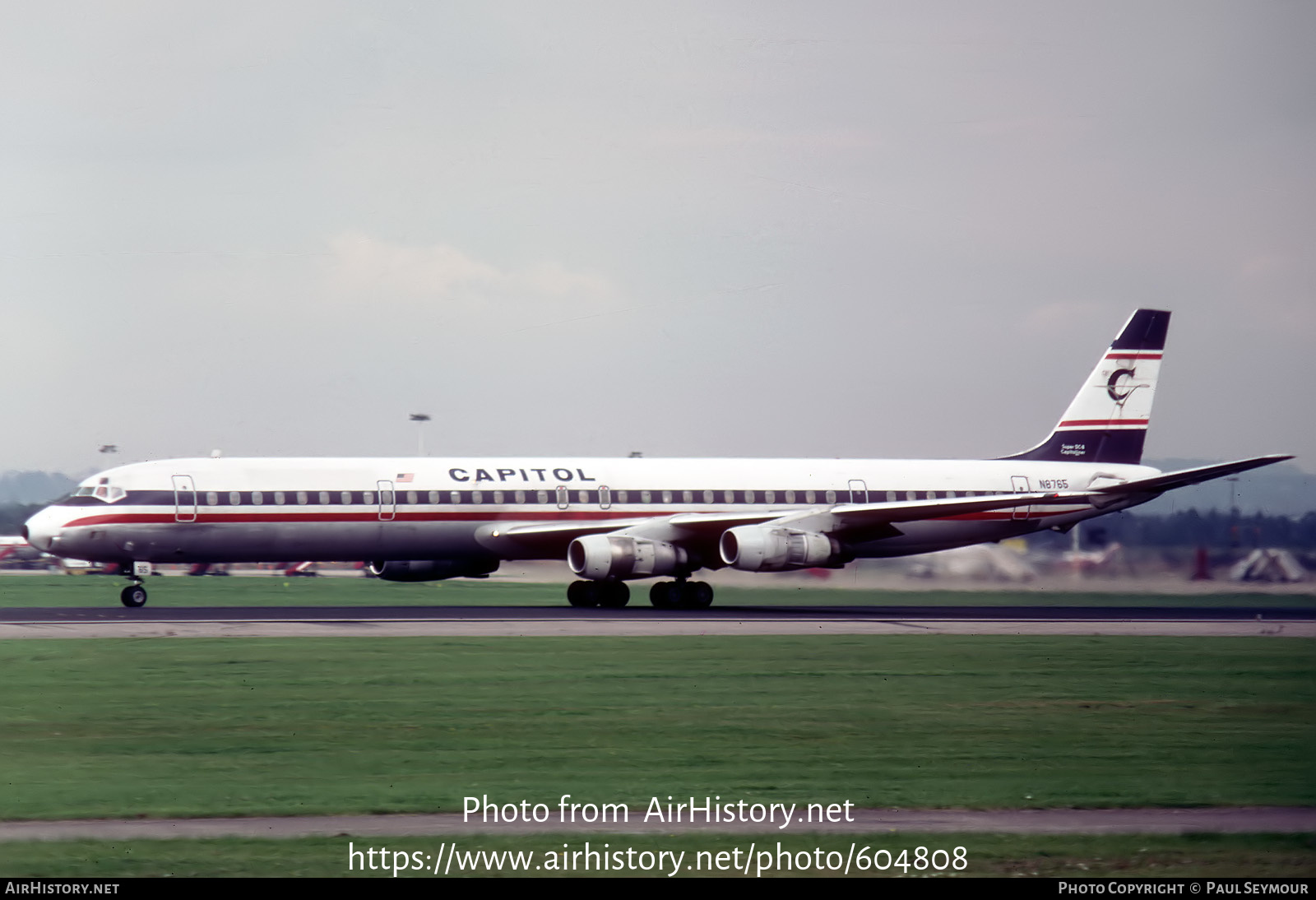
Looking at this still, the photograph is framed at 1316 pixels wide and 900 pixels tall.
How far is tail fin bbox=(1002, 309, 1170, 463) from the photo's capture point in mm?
53188

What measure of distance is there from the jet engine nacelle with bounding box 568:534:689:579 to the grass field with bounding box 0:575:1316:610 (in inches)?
130

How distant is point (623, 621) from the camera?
120ft

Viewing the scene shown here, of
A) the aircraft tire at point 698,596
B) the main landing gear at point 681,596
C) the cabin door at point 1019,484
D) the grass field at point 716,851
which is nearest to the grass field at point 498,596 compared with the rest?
the aircraft tire at point 698,596

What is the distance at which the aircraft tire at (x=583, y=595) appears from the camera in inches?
1753

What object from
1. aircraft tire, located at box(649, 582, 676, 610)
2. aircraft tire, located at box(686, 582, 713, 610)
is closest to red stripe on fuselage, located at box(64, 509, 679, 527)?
aircraft tire, located at box(649, 582, 676, 610)

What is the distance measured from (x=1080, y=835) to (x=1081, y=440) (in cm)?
4229

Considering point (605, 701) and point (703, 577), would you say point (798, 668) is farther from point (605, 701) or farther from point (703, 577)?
point (703, 577)

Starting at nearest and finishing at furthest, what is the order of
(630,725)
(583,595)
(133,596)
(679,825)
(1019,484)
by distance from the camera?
(679,825) → (630,725) → (133,596) → (583,595) → (1019,484)

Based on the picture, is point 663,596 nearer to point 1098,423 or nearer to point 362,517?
point 362,517

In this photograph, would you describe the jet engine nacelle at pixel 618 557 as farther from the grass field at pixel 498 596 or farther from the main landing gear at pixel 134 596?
Answer: the main landing gear at pixel 134 596

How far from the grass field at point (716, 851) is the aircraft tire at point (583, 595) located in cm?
3250

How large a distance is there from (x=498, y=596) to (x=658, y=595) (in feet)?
25.6

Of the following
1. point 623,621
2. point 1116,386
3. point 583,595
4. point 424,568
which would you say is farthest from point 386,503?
point 1116,386
